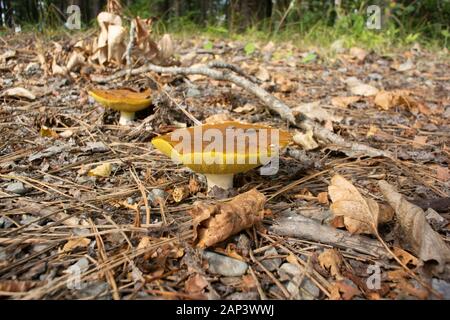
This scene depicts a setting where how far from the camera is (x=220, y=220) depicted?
4.52 feet

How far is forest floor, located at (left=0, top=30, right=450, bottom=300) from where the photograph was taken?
4.14ft

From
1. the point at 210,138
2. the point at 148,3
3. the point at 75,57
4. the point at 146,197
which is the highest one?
the point at 148,3

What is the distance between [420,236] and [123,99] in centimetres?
188

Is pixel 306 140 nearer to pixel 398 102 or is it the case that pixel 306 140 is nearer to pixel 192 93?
pixel 192 93

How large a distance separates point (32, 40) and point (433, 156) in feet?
15.8

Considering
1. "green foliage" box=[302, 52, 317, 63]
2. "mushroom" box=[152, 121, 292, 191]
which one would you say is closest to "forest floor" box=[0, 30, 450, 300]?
"mushroom" box=[152, 121, 292, 191]

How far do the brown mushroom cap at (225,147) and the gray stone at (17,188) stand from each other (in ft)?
2.34

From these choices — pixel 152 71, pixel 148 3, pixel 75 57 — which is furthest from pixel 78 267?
pixel 148 3

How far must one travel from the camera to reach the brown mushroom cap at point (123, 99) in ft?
8.02

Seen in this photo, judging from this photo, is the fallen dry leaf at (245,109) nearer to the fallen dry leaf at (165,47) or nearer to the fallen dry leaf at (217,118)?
the fallen dry leaf at (217,118)

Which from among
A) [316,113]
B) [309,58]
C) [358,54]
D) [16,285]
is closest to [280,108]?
[316,113]

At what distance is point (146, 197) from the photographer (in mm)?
1739
